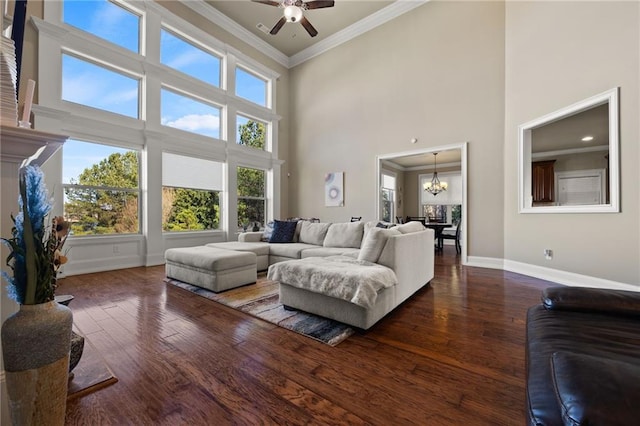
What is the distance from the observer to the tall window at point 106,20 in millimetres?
4137

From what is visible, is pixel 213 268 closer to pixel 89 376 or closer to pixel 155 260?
pixel 89 376

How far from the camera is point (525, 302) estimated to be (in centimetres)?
285

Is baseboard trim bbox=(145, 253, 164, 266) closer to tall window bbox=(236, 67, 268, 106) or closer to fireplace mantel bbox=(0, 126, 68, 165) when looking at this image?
tall window bbox=(236, 67, 268, 106)

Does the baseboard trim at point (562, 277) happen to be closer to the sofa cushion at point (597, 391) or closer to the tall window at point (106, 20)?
the sofa cushion at point (597, 391)

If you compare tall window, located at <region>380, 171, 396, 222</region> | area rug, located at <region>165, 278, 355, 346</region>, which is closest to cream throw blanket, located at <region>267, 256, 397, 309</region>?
area rug, located at <region>165, 278, 355, 346</region>

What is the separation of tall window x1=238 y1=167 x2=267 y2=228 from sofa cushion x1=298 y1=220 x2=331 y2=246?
2.40 metres

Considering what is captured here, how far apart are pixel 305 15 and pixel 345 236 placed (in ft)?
17.2

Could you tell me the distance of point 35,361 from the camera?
952 millimetres

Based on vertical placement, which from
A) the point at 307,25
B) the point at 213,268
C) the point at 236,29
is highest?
the point at 236,29

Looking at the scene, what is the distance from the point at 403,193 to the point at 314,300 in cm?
840

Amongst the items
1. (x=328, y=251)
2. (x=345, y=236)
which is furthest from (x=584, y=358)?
(x=345, y=236)

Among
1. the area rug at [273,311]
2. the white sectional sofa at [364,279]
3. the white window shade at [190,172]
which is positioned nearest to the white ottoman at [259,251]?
the area rug at [273,311]

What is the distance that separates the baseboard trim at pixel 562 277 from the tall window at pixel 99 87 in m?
6.98

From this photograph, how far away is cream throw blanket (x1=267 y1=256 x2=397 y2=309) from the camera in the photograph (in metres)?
2.05
